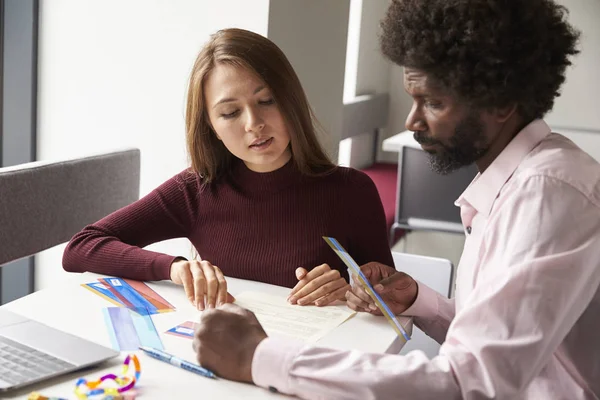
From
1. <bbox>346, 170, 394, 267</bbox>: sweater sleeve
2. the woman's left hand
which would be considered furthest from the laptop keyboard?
<bbox>346, 170, 394, 267</bbox>: sweater sleeve

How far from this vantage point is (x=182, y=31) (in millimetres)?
2623

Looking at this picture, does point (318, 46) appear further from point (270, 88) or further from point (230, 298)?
point (230, 298)

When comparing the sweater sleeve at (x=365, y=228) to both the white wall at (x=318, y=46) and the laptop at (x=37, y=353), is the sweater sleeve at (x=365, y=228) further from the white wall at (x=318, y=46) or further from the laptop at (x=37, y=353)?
the laptop at (x=37, y=353)

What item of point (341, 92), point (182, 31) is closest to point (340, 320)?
point (182, 31)

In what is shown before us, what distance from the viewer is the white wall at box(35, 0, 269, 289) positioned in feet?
8.57

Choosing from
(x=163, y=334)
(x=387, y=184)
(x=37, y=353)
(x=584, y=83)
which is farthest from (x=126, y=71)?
(x=584, y=83)

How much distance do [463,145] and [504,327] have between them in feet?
1.10

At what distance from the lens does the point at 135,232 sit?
1.98m

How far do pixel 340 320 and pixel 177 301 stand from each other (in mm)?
342

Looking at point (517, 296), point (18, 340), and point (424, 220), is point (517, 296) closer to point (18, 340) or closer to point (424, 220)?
point (18, 340)

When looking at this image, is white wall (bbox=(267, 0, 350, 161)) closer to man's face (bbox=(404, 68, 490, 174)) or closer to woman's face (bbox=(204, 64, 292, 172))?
woman's face (bbox=(204, 64, 292, 172))

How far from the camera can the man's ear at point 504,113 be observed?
125 cm

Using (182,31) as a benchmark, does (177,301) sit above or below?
below

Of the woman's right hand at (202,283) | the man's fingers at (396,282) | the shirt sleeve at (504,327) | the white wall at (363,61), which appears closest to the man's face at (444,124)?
the shirt sleeve at (504,327)
